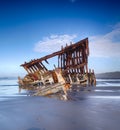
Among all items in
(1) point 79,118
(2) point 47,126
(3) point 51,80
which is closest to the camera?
(2) point 47,126

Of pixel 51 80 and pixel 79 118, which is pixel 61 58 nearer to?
pixel 51 80

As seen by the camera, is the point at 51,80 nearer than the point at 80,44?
Yes

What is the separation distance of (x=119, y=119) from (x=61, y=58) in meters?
16.8

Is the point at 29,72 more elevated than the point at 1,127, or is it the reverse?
the point at 29,72

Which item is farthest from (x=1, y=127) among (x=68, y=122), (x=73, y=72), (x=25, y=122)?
(x=73, y=72)

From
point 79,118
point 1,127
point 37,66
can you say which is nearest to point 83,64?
point 37,66

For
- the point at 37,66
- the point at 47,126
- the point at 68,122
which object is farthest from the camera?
the point at 37,66

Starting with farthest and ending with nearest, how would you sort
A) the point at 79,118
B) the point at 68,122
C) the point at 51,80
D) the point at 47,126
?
the point at 51,80
the point at 79,118
the point at 68,122
the point at 47,126

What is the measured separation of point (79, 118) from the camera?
245 inches

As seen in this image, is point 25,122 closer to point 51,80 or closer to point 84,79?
point 51,80

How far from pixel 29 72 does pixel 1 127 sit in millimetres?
16388

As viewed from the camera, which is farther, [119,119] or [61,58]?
[61,58]

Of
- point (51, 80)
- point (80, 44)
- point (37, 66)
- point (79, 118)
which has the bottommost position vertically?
point (79, 118)

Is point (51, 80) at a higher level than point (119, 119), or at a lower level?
higher
